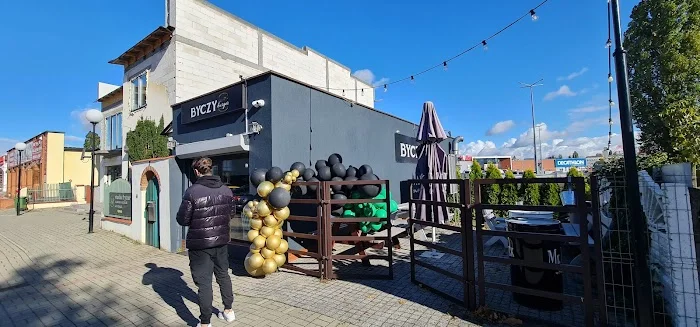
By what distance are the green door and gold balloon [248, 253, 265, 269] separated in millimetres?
4471

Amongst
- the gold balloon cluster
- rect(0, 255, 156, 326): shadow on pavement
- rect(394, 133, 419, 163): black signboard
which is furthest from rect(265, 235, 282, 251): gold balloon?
rect(394, 133, 419, 163): black signboard

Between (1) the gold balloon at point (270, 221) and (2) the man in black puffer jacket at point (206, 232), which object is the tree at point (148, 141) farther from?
(2) the man in black puffer jacket at point (206, 232)

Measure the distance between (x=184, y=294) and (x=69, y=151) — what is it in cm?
3186

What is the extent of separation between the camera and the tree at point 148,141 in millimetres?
14656

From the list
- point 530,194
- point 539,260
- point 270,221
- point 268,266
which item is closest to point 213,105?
point 270,221

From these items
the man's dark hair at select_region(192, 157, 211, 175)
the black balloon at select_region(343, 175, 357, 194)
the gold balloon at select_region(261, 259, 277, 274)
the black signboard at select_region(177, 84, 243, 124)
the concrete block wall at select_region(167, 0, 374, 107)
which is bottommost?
the gold balloon at select_region(261, 259, 277, 274)

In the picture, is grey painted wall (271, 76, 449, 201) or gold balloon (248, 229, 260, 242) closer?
gold balloon (248, 229, 260, 242)

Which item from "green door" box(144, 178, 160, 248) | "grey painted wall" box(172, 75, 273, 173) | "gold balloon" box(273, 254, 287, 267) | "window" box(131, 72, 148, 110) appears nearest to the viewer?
"gold balloon" box(273, 254, 287, 267)

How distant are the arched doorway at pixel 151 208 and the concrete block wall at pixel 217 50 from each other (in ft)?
20.9

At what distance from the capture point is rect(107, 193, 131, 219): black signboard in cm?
945

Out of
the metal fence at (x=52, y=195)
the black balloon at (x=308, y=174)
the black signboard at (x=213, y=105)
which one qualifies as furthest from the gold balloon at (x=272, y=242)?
the metal fence at (x=52, y=195)

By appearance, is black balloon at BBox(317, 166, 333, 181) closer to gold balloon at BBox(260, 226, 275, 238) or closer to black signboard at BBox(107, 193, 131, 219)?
gold balloon at BBox(260, 226, 275, 238)

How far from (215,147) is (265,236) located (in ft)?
9.55

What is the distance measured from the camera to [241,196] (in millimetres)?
7043
